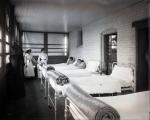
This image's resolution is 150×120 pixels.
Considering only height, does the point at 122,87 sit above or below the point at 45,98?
above

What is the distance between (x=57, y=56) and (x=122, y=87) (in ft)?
23.4

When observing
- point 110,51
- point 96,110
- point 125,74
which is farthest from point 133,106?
point 110,51

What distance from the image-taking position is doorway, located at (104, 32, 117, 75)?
568cm

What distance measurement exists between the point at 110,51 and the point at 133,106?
12.3 feet

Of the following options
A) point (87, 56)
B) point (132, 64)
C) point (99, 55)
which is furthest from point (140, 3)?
point (87, 56)

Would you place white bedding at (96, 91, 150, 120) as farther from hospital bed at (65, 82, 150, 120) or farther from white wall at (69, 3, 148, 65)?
white wall at (69, 3, 148, 65)

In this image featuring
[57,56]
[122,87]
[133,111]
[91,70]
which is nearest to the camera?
[133,111]

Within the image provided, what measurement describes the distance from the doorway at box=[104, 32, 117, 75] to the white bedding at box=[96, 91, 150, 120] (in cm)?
308

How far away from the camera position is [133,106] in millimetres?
2357

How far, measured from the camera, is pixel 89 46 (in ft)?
24.1

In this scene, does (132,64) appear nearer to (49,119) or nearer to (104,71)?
(104,71)

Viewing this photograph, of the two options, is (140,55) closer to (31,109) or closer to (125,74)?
(125,74)

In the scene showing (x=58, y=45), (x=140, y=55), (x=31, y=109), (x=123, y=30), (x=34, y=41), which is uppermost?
(x=34, y=41)

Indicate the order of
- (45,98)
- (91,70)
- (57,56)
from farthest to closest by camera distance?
(57,56) < (91,70) < (45,98)
